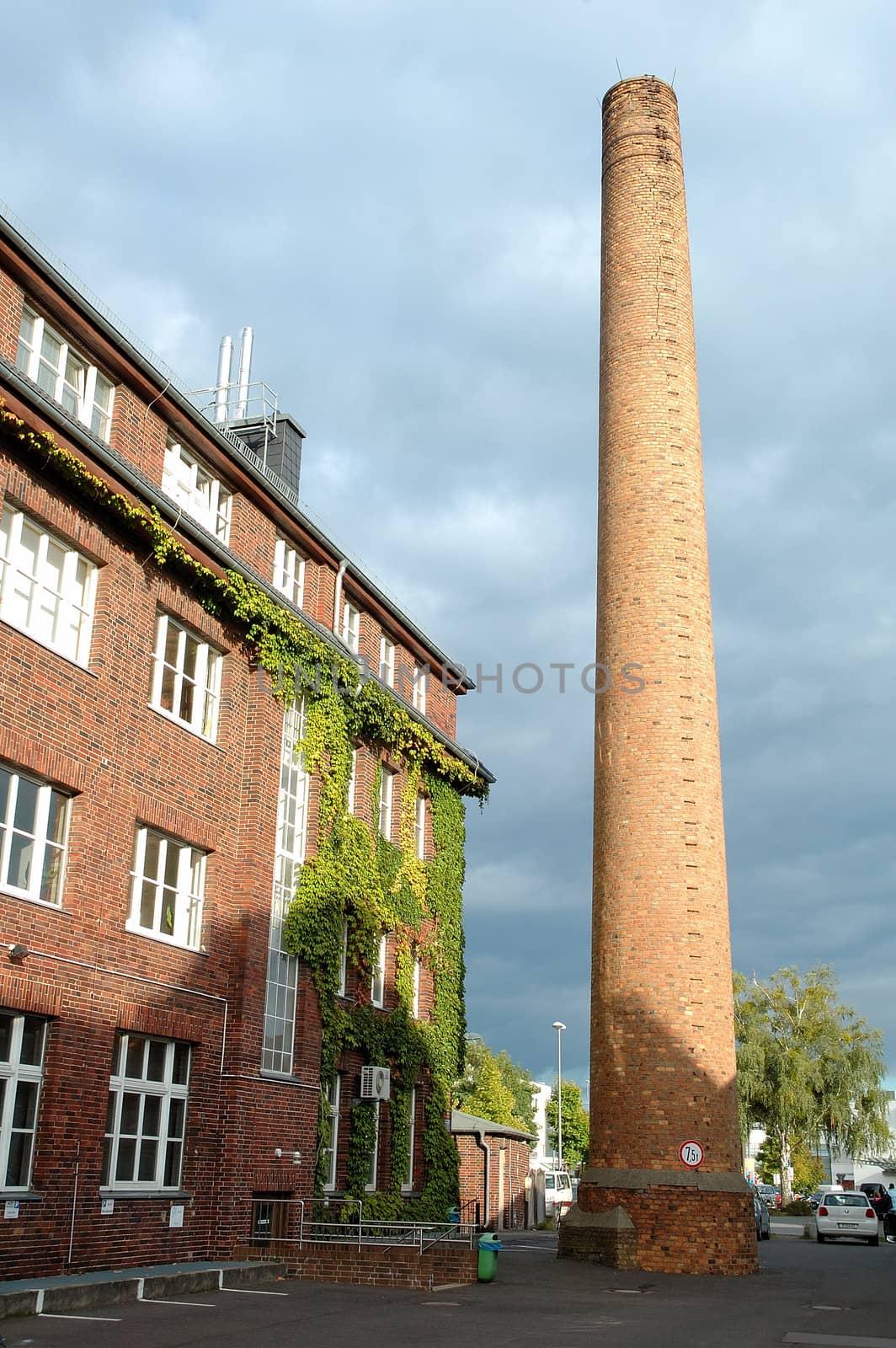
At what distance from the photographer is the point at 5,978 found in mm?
13984

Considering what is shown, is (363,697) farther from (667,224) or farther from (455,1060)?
(667,224)

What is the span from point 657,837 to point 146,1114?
9861 millimetres

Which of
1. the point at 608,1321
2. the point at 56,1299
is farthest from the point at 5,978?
the point at 608,1321

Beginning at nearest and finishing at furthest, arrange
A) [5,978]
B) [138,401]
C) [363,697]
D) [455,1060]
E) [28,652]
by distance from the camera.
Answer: [5,978] → [28,652] → [138,401] → [363,697] → [455,1060]

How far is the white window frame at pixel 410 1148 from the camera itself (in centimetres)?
2400

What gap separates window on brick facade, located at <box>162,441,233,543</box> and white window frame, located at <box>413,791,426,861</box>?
8821 millimetres

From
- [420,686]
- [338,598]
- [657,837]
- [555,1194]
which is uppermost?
[338,598]

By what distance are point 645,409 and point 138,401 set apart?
1113cm

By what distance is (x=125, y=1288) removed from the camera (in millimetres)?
13898

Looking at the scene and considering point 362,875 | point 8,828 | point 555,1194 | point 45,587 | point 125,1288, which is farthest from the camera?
point 555,1194

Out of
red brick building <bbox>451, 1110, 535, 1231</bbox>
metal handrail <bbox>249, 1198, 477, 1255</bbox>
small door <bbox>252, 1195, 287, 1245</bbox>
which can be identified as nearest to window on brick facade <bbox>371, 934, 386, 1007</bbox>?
metal handrail <bbox>249, 1198, 477, 1255</bbox>

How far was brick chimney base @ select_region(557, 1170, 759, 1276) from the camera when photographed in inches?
784

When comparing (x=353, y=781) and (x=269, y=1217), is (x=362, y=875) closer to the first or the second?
(x=353, y=781)

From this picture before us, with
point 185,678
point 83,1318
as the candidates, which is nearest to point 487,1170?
point 185,678
